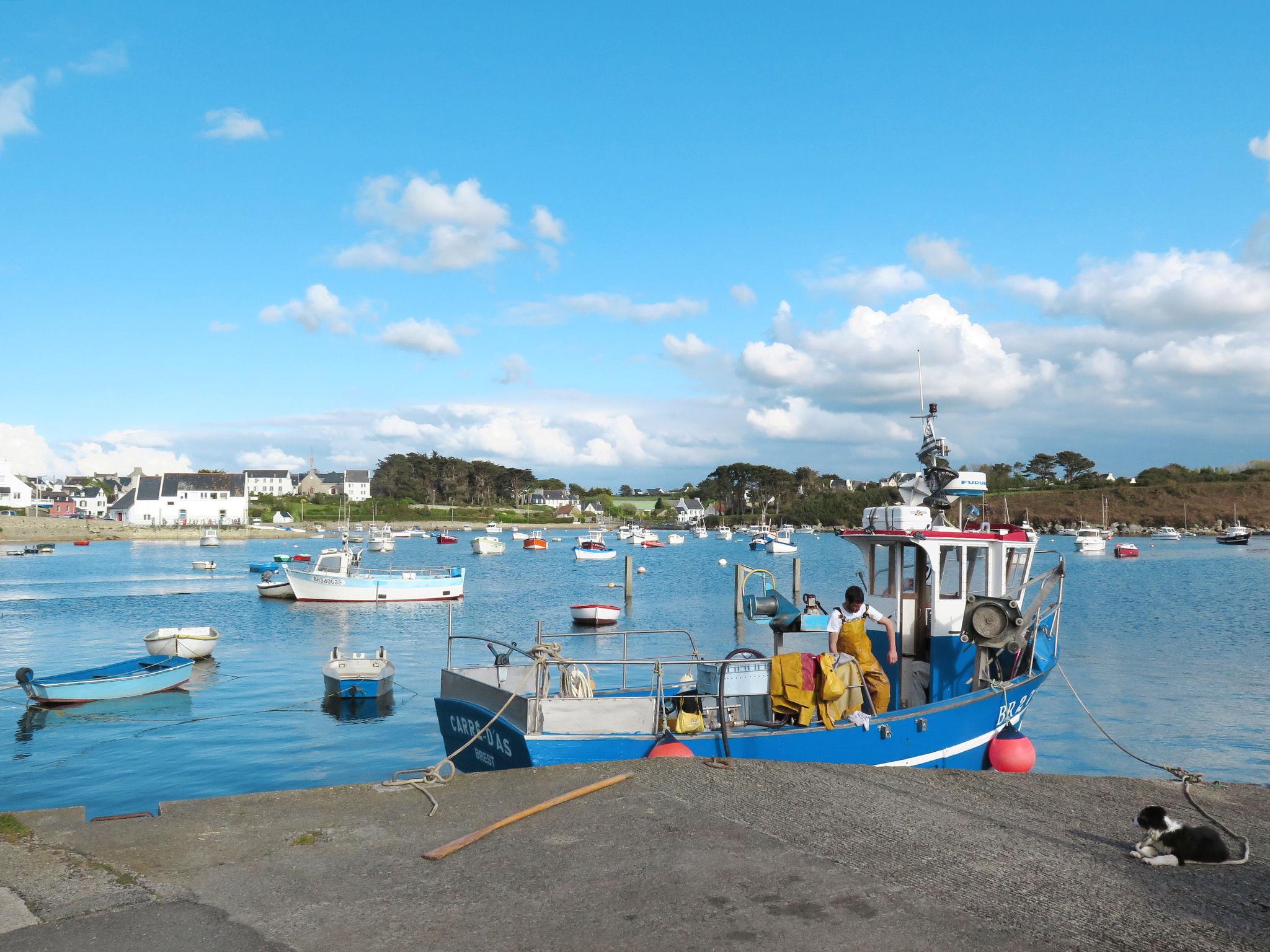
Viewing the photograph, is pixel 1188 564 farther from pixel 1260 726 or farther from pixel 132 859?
pixel 132 859

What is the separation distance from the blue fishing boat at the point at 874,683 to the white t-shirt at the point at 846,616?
0.20m

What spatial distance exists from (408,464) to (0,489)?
240 feet

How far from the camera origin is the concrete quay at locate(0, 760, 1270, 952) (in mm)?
5711

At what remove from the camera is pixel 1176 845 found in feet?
23.0

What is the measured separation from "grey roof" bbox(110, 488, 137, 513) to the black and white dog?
166616 millimetres

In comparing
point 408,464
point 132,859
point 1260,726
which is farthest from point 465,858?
point 408,464

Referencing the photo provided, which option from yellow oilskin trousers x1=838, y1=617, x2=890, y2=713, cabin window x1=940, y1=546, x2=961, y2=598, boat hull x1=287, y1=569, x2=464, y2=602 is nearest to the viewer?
yellow oilskin trousers x1=838, y1=617, x2=890, y2=713

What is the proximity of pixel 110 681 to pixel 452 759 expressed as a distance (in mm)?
15787

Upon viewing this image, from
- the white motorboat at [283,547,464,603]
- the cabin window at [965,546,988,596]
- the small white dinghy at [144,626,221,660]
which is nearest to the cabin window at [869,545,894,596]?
the cabin window at [965,546,988,596]

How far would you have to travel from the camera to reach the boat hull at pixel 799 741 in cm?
1006

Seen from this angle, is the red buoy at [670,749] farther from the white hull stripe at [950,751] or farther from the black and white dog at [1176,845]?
the black and white dog at [1176,845]

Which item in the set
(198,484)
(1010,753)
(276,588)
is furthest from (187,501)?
(1010,753)

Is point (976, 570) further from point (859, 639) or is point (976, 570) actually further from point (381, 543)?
point (381, 543)

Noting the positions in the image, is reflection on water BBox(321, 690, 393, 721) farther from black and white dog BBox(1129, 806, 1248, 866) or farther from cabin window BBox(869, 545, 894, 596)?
black and white dog BBox(1129, 806, 1248, 866)
